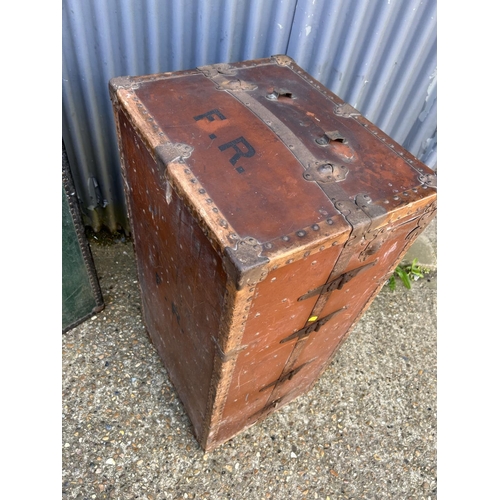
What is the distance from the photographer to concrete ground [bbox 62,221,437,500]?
2.14 m

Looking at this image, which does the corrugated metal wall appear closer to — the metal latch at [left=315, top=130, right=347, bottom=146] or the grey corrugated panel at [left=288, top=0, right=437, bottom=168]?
the grey corrugated panel at [left=288, top=0, right=437, bottom=168]

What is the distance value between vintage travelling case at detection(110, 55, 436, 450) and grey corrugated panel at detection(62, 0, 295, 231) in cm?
30

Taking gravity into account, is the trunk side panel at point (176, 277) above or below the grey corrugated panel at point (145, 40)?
below

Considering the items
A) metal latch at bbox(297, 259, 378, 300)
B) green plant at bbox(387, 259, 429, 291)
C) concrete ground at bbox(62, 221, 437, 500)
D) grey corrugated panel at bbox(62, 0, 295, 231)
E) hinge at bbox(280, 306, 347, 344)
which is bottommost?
concrete ground at bbox(62, 221, 437, 500)

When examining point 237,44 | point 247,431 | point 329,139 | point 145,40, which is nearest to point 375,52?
point 237,44

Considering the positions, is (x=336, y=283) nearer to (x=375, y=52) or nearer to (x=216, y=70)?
(x=216, y=70)

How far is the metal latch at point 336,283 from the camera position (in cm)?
148

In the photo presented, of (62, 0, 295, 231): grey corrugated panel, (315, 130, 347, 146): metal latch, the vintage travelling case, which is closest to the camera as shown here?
the vintage travelling case

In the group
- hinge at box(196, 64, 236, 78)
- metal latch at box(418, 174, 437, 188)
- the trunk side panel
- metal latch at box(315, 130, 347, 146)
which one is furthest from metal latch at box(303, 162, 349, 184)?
hinge at box(196, 64, 236, 78)

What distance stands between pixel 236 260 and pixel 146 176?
685mm

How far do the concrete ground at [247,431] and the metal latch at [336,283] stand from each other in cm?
124

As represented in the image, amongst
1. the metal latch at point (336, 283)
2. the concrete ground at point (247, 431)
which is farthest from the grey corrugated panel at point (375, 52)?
the concrete ground at point (247, 431)

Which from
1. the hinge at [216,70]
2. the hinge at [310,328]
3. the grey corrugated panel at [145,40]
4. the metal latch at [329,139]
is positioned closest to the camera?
the metal latch at [329,139]

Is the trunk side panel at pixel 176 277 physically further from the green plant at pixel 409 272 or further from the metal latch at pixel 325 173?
the green plant at pixel 409 272
